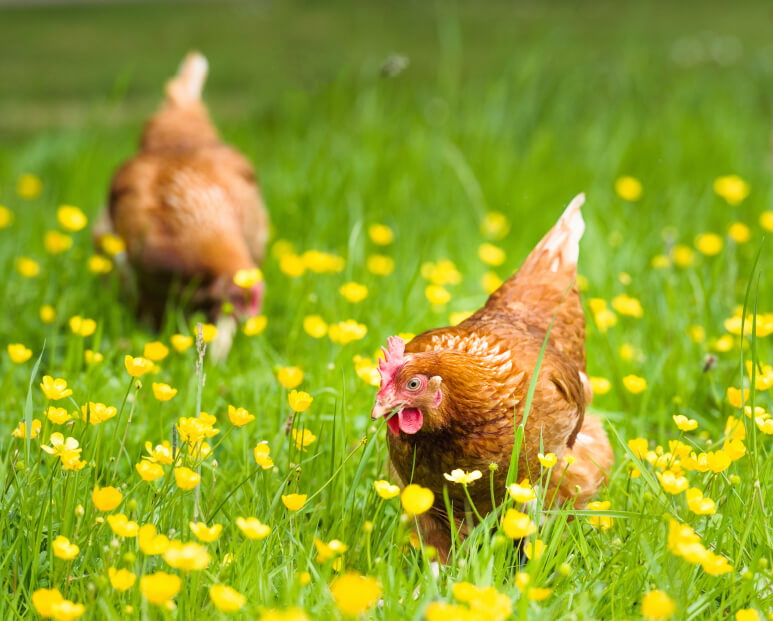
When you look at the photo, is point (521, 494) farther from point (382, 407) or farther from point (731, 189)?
point (731, 189)

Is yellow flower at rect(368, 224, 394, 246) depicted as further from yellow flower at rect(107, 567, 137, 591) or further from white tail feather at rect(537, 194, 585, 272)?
yellow flower at rect(107, 567, 137, 591)

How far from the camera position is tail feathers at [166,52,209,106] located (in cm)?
468

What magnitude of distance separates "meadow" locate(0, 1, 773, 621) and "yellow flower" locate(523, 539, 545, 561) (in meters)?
0.02

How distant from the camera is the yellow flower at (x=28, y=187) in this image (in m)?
4.72

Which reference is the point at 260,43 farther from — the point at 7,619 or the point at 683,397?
the point at 7,619

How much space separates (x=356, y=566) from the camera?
2.13 metres

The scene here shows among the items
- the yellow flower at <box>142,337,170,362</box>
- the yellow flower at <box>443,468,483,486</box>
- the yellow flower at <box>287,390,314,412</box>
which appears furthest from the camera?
the yellow flower at <box>142,337,170,362</box>

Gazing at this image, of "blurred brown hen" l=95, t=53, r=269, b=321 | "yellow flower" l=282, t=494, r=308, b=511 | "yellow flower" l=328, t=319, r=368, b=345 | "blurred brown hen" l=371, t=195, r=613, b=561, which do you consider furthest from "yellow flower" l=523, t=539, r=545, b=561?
"blurred brown hen" l=95, t=53, r=269, b=321

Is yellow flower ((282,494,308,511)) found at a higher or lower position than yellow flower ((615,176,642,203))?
lower

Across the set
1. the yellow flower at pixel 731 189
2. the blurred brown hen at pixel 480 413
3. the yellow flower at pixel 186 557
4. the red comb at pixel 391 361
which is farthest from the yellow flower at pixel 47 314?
the yellow flower at pixel 731 189

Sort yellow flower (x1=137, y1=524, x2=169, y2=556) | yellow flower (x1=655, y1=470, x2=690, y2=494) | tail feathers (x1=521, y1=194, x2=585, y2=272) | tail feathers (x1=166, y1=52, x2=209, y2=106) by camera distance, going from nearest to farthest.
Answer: yellow flower (x1=137, y1=524, x2=169, y2=556)
yellow flower (x1=655, y1=470, x2=690, y2=494)
tail feathers (x1=521, y1=194, x2=585, y2=272)
tail feathers (x1=166, y1=52, x2=209, y2=106)

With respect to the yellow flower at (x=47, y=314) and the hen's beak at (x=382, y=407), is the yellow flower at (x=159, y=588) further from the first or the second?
the yellow flower at (x=47, y=314)

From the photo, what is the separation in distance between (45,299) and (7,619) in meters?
2.10

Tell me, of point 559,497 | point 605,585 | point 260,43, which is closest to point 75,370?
point 559,497
